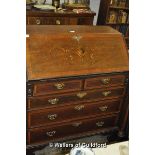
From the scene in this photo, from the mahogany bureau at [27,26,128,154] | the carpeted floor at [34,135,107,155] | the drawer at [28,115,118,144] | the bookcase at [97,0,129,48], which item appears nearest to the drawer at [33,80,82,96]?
the mahogany bureau at [27,26,128,154]

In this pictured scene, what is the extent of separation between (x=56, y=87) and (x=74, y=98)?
0.24m

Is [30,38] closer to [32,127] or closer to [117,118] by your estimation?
[32,127]

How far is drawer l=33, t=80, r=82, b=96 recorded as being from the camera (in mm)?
1992

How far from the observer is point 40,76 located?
6.44 ft

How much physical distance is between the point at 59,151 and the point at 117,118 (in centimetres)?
73

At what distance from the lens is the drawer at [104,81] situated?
2211 mm

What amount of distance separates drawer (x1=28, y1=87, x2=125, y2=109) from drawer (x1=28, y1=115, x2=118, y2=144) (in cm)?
25

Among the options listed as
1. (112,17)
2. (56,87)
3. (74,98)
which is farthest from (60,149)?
(112,17)

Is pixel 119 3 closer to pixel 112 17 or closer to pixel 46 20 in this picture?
pixel 112 17

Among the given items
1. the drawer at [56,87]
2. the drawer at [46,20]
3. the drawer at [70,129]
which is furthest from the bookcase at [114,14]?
the drawer at [56,87]

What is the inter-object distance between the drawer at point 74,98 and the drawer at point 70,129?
10.0 inches

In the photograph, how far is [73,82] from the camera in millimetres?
2125

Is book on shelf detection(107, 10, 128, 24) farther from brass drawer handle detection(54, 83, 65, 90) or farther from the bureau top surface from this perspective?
brass drawer handle detection(54, 83, 65, 90)

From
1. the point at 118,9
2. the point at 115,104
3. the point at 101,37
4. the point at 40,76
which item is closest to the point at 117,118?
the point at 115,104
